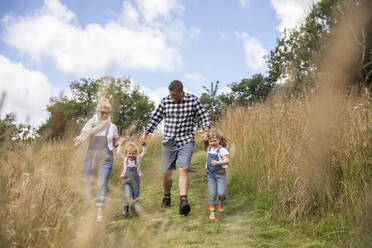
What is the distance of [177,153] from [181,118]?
0.58 meters

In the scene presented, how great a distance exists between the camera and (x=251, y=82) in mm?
28000

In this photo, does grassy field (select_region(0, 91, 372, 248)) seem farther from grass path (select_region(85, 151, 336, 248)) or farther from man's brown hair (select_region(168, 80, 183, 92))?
man's brown hair (select_region(168, 80, 183, 92))

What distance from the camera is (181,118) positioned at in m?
4.88

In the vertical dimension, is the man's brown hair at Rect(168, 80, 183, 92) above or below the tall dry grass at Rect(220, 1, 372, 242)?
above

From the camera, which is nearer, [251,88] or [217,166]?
[217,166]

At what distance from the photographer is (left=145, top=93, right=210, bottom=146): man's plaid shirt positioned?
4.85m

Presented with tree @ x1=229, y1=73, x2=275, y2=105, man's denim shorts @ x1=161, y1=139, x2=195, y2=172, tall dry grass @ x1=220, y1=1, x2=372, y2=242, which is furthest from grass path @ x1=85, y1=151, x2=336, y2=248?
tree @ x1=229, y1=73, x2=275, y2=105

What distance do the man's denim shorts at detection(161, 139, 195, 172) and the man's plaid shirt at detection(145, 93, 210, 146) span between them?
8 centimetres

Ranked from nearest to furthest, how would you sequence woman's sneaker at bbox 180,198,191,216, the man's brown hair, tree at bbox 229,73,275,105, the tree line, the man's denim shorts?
the tree line, woman's sneaker at bbox 180,198,191,216, the man's denim shorts, the man's brown hair, tree at bbox 229,73,275,105

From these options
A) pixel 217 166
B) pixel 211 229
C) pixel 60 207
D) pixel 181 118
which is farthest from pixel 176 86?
pixel 60 207

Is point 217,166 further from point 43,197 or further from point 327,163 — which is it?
point 43,197

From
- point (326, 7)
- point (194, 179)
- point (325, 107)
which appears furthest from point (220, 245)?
point (326, 7)

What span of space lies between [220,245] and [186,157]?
5.73ft

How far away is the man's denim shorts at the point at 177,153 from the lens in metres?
4.69
